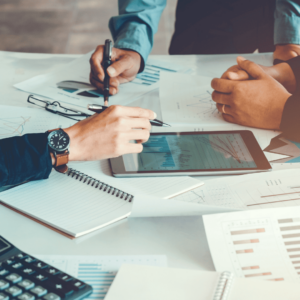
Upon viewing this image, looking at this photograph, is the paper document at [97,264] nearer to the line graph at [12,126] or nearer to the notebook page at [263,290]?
the notebook page at [263,290]

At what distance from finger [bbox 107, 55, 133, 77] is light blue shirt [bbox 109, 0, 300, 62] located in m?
0.08

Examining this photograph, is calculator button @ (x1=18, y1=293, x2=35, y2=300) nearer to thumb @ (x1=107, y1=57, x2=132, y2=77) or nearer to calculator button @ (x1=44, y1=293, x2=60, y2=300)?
calculator button @ (x1=44, y1=293, x2=60, y2=300)

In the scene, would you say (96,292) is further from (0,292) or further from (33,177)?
(33,177)

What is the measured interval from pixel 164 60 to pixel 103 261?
0.98m

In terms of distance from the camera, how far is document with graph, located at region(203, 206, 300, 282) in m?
0.49

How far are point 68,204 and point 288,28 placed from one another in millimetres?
1013

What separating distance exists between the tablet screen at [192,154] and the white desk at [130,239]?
154mm

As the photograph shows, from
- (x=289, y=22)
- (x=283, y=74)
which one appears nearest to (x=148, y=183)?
(x=283, y=74)

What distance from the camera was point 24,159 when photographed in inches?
26.2

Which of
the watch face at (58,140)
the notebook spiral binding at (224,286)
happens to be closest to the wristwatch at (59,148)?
the watch face at (58,140)

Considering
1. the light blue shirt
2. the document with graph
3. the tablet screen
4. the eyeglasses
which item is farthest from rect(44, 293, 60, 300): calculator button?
the light blue shirt

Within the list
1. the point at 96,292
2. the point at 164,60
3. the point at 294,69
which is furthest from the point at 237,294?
the point at 164,60

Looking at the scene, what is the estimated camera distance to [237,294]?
435mm

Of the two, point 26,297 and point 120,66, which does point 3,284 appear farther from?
point 120,66
